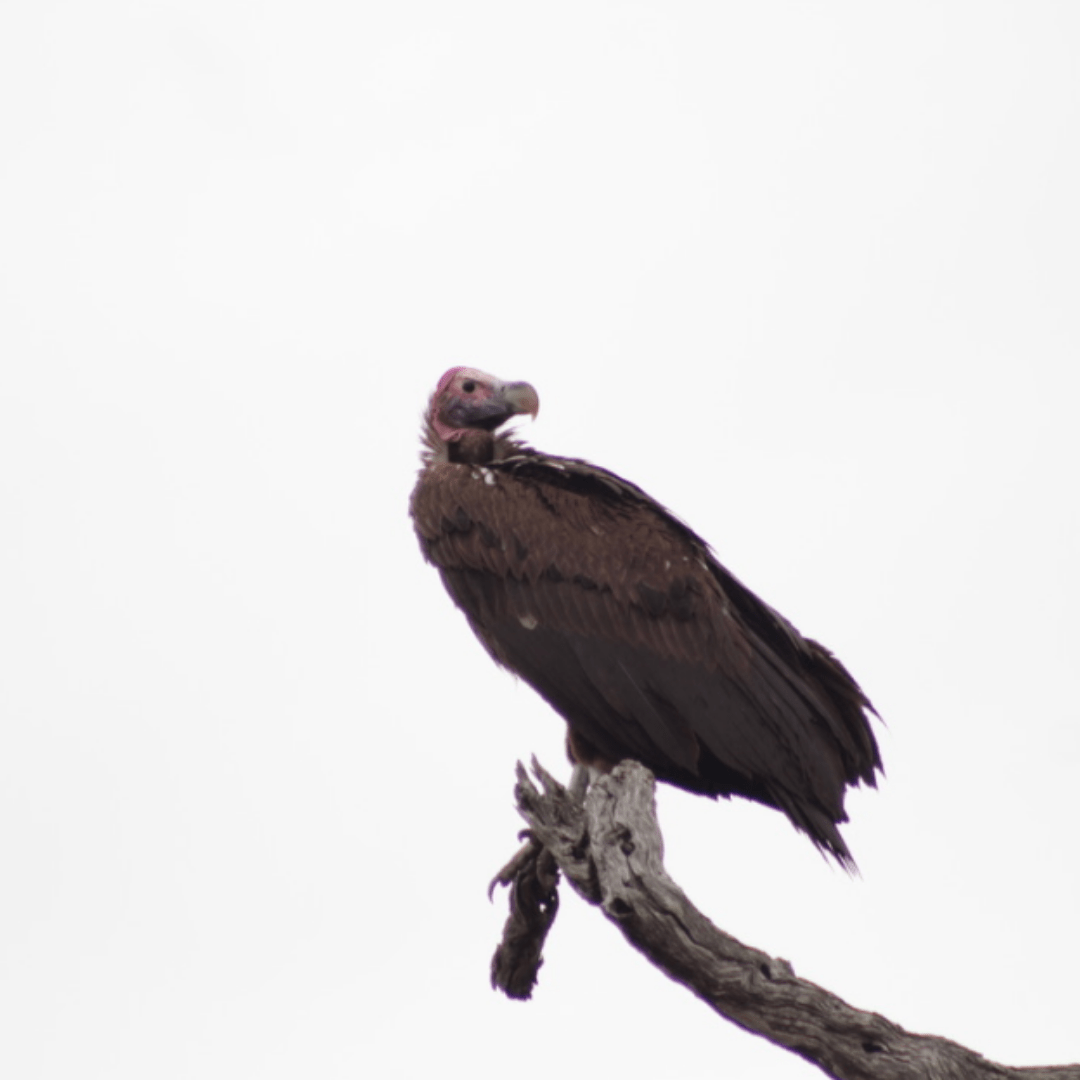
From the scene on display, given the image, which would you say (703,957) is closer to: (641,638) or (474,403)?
(641,638)

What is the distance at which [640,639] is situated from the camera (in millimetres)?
8906

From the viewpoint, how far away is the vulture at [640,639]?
8.59 meters

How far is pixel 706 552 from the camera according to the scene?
9.24 meters

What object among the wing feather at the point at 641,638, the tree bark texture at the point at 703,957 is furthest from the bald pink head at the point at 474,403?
the tree bark texture at the point at 703,957

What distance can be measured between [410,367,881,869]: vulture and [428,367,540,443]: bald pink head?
822 mm

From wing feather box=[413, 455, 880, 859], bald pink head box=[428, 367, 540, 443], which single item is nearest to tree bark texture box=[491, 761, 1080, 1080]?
wing feather box=[413, 455, 880, 859]

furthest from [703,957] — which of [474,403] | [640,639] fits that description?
[474,403]

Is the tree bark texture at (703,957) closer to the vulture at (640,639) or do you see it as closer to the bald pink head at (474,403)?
the vulture at (640,639)

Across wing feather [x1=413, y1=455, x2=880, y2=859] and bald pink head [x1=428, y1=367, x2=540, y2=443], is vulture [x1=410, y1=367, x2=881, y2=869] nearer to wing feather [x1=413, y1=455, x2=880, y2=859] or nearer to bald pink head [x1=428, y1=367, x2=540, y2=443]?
wing feather [x1=413, y1=455, x2=880, y2=859]

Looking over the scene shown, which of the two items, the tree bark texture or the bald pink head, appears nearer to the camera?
the tree bark texture

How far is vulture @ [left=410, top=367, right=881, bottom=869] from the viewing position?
28.2ft

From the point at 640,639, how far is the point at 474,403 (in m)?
2.08

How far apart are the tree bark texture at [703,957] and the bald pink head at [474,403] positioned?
378 centimetres

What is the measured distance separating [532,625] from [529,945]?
1.66m
